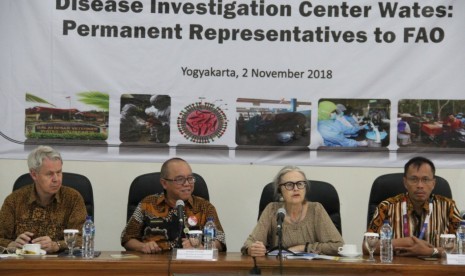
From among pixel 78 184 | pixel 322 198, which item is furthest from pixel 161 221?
pixel 322 198

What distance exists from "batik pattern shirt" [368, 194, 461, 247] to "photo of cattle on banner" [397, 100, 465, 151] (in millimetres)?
764

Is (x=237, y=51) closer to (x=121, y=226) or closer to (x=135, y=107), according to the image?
(x=135, y=107)

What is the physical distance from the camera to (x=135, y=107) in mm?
5414

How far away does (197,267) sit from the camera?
12.9 feet

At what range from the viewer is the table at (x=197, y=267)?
3885 millimetres

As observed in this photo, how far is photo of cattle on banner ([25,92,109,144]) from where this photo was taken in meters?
5.38

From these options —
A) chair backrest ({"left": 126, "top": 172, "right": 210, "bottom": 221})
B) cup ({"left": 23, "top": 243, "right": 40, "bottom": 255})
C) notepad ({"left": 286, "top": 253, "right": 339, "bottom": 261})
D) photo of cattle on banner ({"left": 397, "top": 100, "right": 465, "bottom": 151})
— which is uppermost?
photo of cattle on banner ({"left": 397, "top": 100, "right": 465, "bottom": 151})

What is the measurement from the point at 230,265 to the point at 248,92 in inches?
67.8

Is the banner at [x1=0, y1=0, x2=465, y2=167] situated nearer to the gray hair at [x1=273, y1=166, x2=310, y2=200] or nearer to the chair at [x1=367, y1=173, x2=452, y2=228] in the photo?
the chair at [x1=367, y1=173, x2=452, y2=228]

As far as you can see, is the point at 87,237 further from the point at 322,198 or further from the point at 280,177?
the point at 322,198

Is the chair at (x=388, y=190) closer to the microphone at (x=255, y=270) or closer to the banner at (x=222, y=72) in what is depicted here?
the banner at (x=222, y=72)

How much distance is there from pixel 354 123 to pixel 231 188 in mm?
938

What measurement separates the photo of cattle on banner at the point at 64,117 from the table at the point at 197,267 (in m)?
1.53

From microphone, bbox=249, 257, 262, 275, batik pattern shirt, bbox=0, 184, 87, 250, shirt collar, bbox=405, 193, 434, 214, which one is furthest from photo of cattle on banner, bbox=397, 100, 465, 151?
batik pattern shirt, bbox=0, 184, 87, 250
